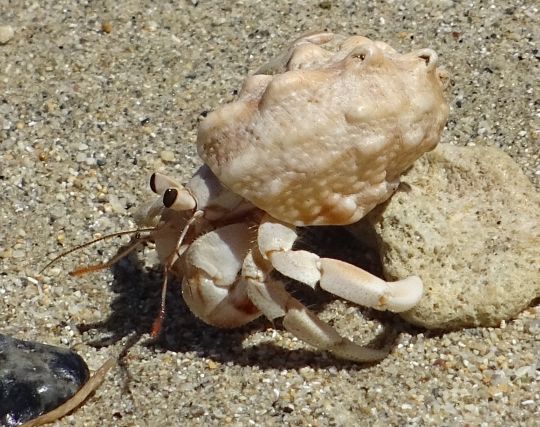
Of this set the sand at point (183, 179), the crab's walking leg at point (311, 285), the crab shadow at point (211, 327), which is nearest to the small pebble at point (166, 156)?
the sand at point (183, 179)

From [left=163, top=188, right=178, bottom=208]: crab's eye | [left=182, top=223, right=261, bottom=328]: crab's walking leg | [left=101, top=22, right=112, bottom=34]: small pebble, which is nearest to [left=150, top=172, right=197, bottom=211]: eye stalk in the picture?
[left=163, top=188, right=178, bottom=208]: crab's eye

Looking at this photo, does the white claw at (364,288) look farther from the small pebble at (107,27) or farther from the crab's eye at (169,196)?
the small pebble at (107,27)

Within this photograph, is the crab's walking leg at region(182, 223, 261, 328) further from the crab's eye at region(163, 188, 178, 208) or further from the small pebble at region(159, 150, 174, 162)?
the small pebble at region(159, 150, 174, 162)

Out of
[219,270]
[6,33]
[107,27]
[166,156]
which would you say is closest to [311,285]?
[219,270]

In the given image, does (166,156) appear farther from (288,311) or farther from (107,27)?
(288,311)

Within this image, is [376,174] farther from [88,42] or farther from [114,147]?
[88,42]
